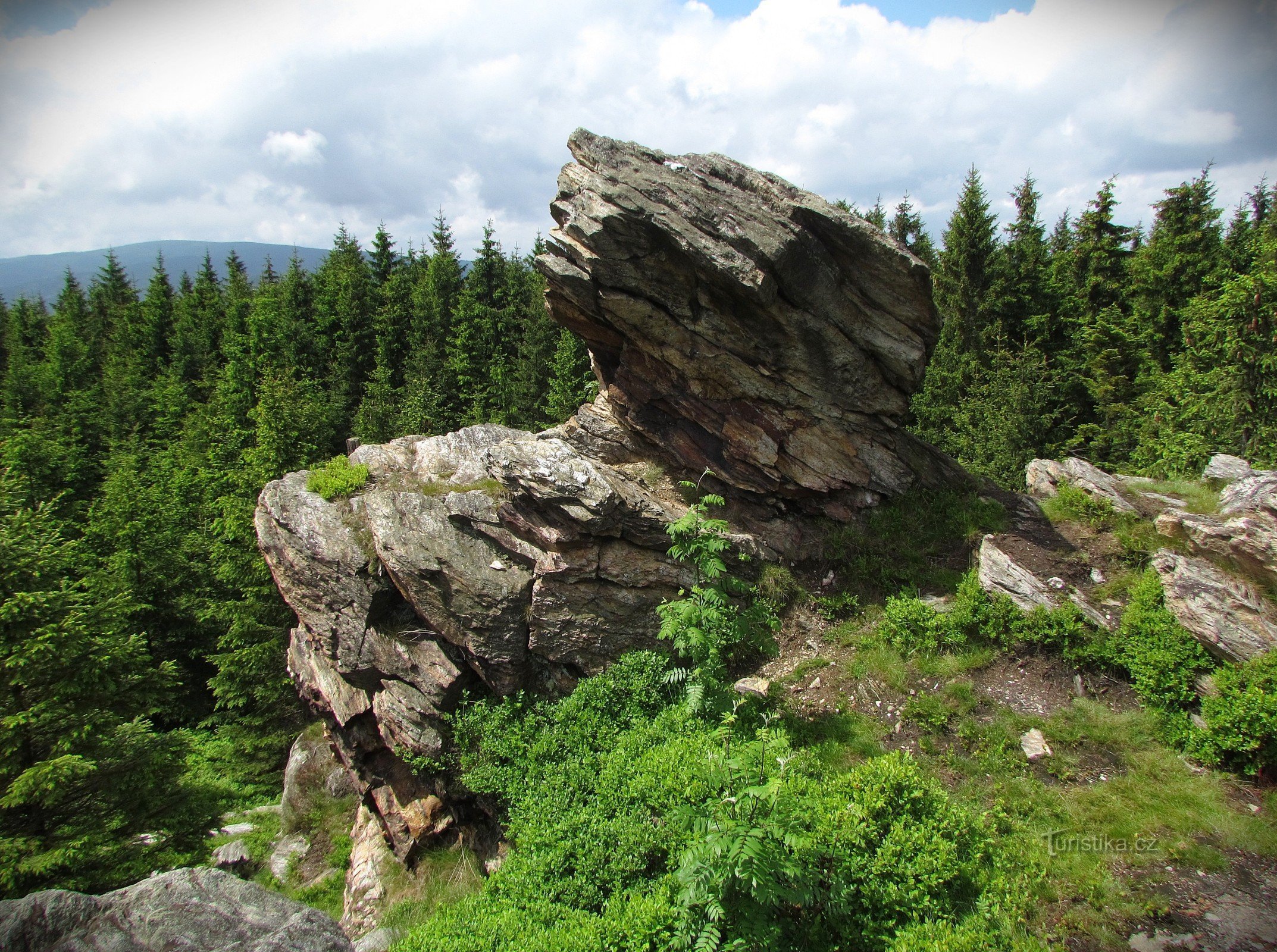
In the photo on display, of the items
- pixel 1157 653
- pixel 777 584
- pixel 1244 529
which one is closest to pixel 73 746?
pixel 777 584

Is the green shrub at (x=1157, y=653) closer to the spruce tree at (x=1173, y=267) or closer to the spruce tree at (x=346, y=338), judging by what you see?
the spruce tree at (x=1173, y=267)

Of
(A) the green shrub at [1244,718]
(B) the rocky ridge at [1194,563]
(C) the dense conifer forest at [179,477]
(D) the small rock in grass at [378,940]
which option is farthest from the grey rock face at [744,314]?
(C) the dense conifer forest at [179,477]

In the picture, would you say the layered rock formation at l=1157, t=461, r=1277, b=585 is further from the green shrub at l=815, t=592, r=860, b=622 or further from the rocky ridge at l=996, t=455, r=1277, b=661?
the green shrub at l=815, t=592, r=860, b=622

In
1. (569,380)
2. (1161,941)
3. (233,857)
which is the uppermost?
(569,380)

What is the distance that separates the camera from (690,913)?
6.61 meters

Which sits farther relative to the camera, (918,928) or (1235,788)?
(1235,788)

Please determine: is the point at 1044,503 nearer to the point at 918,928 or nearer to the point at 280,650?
the point at 918,928

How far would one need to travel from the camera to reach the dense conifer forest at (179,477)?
35.7ft

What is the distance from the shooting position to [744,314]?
1296 cm

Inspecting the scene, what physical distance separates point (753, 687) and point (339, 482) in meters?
10.3

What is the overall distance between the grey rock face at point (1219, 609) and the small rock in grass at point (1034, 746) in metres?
2.90

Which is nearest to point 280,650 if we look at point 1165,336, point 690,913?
point 690,913

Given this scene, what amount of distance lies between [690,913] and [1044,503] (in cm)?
1189

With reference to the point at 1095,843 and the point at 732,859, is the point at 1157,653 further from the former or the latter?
the point at 732,859
